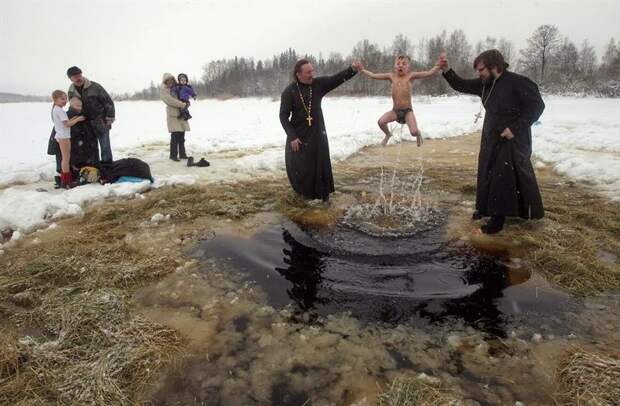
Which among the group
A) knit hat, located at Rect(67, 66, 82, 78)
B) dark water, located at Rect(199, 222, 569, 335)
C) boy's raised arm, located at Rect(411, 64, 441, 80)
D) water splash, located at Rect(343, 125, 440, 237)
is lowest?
dark water, located at Rect(199, 222, 569, 335)

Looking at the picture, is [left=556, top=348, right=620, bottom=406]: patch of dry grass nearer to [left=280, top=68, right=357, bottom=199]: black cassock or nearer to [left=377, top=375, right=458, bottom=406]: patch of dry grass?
[left=377, top=375, right=458, bottom=406]: patch of dry grass

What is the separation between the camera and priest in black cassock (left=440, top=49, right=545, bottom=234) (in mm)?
4254

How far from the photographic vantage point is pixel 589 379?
2275mm

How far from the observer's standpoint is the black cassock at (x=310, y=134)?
5758 mm

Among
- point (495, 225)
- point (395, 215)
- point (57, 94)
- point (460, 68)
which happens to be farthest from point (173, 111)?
point (460, 68)

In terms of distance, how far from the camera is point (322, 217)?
5.30m

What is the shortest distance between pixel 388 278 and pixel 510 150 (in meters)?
2.13

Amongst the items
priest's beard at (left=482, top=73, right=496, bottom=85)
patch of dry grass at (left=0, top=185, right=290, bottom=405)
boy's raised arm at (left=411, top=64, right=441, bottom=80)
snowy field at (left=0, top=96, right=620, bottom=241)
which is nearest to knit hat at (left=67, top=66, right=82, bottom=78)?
snowy field at (left=0, top=96, right=620, bottom=241)

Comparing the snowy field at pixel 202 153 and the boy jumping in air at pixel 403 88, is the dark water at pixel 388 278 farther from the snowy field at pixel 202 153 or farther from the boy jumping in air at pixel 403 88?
the snowy field at pixel 202 153

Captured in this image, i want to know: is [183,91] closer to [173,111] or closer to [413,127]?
[173,111]

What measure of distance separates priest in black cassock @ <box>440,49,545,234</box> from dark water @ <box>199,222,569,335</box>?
78 centimetres

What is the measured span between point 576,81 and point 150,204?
143 ft

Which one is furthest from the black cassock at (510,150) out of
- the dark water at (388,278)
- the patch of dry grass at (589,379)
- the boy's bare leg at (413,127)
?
the patch of dry grass at (589,379)

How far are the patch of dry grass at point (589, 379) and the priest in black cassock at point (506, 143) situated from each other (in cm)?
222
